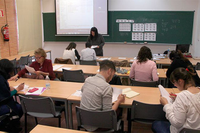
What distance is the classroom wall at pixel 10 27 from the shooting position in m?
6.18

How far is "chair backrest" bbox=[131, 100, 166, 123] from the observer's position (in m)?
2.25

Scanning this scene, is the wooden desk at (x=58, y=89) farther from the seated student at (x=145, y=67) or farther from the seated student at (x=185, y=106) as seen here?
the seated student at (x=185, y=106)

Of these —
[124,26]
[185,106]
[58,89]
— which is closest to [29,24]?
[124,26]

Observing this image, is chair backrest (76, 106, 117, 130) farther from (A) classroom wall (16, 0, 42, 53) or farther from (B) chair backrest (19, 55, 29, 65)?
(A) classroom wall (16, 0, 42, 53)

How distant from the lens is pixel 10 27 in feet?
21.5

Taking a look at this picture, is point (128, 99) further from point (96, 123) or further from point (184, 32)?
point (184, 32)

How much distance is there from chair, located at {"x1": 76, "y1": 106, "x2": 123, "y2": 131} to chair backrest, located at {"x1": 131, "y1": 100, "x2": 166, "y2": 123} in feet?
1.09

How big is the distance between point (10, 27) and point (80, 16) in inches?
105

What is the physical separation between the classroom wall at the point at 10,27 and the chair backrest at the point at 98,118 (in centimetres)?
512

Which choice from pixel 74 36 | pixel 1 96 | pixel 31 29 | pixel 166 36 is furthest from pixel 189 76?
pixel 31 29

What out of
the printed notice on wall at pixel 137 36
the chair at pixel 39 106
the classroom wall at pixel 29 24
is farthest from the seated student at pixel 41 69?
the printed notice on wall at pixel 137 36

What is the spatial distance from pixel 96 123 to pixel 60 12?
6.50 m

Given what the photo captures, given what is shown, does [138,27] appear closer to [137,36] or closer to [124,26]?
[137,36]

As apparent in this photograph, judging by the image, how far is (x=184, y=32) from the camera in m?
7.03
